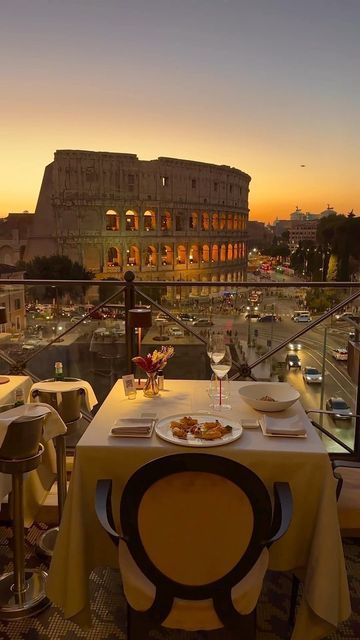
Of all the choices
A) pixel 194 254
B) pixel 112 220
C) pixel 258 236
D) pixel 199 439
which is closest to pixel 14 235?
pixel 112 220

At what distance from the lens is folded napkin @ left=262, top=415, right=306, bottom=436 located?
5.03 feet

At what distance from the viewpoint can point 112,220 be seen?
48.1 m

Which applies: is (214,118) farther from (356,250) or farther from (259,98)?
(356,250)

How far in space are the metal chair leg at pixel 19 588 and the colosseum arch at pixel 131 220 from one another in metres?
47.9

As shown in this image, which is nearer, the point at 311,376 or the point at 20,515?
the point at 20,515

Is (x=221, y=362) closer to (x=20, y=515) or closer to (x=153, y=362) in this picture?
(x=153, y=362)

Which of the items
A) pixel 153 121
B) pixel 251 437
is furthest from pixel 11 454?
pixel 153 121

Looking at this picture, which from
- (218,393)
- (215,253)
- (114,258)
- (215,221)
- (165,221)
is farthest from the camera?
(215,253)

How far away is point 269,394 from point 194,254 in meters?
50.9

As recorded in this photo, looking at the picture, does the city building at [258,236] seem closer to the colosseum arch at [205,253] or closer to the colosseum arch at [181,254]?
the colosseum arch at [205,253]

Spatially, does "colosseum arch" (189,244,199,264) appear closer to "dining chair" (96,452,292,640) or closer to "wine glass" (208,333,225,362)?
"wine glass" (208,333,225,362)

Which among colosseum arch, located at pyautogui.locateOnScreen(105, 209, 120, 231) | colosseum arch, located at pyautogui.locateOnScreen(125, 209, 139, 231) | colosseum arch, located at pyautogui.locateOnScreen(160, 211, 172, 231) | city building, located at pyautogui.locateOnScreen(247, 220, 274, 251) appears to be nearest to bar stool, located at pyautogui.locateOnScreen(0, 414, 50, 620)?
colosseum arch, located at pyautogui.locateOnScreen(105, 209, 120, 231)

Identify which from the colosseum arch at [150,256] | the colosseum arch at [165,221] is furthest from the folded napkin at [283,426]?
the colosseum arch at [165,221]

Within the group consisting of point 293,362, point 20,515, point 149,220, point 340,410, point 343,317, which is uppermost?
point 149,220
